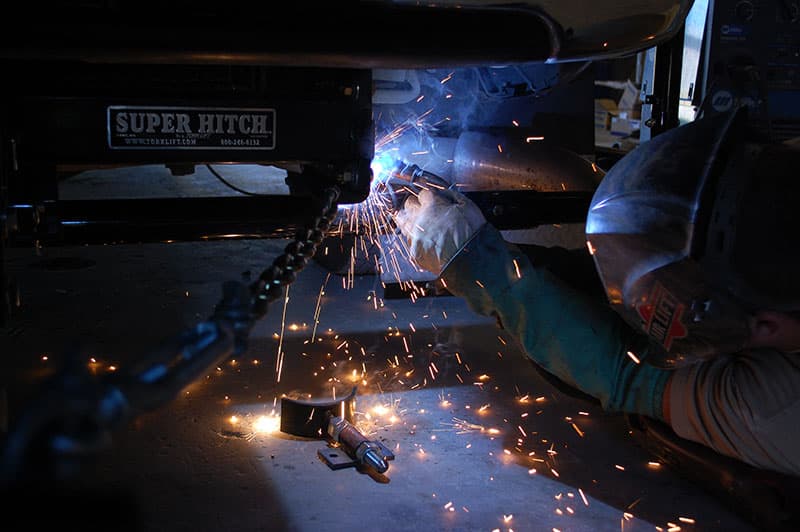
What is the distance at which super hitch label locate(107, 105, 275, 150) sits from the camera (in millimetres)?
2068

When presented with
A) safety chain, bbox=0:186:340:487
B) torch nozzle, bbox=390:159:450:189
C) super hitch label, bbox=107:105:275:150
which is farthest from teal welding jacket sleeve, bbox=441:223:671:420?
safety chain, bbox=0:186:340:487

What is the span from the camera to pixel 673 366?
6.73 ft

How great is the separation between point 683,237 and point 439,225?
736 millimetres

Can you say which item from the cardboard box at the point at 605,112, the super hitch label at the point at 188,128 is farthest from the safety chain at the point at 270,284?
the cardboard box at the point at 605,112

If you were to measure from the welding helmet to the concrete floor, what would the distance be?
596 mm

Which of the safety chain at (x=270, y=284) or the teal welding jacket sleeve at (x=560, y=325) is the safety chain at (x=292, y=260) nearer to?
the safety chain at (x=270, y=284)

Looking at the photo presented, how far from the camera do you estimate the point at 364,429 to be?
8.80 ft

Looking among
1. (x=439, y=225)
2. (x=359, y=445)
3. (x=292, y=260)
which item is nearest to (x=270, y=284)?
(x=292, y=260)

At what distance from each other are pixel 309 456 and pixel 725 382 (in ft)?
3.94

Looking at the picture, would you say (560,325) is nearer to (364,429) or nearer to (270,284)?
(364,429)

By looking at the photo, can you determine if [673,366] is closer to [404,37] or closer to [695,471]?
[695,471]

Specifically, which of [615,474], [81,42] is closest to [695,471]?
[615,474]

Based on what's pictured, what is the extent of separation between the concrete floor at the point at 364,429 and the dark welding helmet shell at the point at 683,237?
613 mm

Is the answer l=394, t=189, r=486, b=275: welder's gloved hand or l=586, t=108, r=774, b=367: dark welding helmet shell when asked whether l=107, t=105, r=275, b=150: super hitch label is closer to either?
l=394, t=189, r=486, b=275: welder's gloved hand
